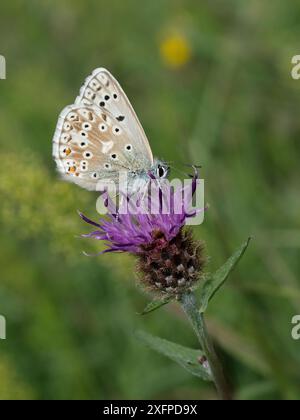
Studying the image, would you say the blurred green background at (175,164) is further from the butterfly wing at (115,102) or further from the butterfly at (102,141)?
A: the butterfly wing at (115,102)

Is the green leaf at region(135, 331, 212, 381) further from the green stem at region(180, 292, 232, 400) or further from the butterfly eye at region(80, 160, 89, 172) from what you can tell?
the butterfly eye at region(80, 160, 89, 172)

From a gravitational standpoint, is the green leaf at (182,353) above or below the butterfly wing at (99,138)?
below

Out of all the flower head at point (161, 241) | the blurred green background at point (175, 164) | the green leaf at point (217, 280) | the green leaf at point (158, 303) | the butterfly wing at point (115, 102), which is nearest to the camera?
the green leaf at point (217, 280)

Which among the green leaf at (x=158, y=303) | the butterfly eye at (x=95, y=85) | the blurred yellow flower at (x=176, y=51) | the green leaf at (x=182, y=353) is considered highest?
the blurred yellow flower at (x=176, y=51)

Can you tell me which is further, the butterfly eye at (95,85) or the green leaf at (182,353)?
the butterfly eye at (95,85)

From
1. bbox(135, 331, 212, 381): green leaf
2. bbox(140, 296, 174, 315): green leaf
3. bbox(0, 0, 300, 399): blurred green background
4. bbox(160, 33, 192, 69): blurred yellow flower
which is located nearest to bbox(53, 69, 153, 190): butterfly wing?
bbox(0, 0, 300, 399): blurred green background

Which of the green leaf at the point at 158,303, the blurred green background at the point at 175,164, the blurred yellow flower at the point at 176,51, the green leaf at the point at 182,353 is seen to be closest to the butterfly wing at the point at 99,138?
the blurred green background at the point at 175,164

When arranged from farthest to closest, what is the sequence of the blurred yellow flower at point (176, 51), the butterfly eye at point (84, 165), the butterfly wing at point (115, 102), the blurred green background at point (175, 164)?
1. the blurred yellow flower at point (176, 51)
2. the blurred green background at point (175, 164)
3. the butterfly eye at point (84, 165)
4. the butterfly wing at point (115, 102)

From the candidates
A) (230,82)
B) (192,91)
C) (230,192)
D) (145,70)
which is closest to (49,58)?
(145,70)
